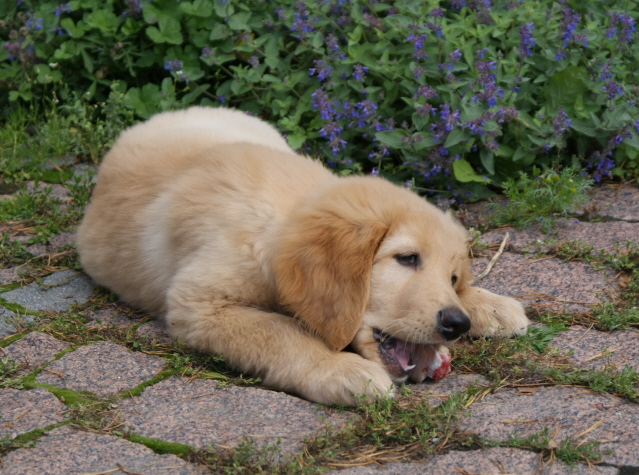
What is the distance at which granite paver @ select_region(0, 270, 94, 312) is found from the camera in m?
3.69

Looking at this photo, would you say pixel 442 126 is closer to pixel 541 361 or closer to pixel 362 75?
pixel 362 75

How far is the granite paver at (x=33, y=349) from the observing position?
3066mm

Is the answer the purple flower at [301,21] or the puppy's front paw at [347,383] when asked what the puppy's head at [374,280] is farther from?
the purple flower at [301,21]

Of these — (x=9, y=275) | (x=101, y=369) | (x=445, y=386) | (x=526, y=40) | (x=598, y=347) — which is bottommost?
(x=9, y=275)

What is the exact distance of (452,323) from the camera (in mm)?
2918

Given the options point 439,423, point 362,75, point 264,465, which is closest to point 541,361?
point 439,423

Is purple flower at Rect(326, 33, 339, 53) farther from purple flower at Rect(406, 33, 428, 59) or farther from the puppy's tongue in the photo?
the puppy's tongue

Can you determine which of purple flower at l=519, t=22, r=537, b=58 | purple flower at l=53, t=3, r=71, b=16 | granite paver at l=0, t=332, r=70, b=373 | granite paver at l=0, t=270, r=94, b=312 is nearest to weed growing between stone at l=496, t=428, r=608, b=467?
granite paver at l=0, t=332, r=70, b=373

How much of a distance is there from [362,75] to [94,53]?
2179 millimetres

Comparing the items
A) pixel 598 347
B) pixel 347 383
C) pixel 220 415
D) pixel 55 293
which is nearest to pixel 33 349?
pixel 55 293

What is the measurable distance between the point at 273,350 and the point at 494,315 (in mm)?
1056

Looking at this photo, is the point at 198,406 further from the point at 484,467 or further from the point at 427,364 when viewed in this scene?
the point at 484,467

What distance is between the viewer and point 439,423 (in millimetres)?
2615

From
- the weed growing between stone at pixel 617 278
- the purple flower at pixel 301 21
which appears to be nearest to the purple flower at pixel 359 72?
the purple flower at pixel 301 21
